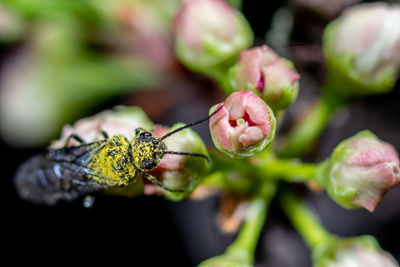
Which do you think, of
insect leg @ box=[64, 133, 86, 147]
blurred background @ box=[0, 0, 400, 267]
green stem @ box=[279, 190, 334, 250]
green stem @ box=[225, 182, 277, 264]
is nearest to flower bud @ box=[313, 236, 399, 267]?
green stem @ box=[279, 190, 334, 250]

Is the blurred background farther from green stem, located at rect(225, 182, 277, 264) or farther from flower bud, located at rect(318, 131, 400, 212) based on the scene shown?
flower bud, located at rect(318, 131, 400, 212)

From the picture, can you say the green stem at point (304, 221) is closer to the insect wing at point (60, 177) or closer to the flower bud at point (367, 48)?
the flower bud at point (367, 48)

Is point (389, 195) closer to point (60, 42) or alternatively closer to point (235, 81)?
point (235, 81)

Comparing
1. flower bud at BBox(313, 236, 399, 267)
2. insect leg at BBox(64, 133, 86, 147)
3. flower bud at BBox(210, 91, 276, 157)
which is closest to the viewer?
flower bud at BBox(210, 91, 276, 157)

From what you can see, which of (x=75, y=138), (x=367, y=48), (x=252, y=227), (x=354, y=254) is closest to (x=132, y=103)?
(x=75, y=138)

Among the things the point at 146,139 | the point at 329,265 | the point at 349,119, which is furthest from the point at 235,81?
the point at 349,119

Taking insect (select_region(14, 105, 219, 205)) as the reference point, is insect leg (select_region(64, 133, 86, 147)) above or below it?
above

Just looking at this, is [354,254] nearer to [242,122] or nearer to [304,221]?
[304,221]
